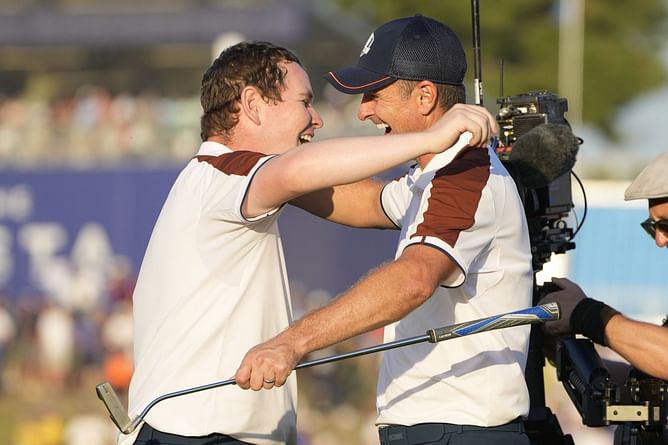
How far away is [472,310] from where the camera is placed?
3793 mm

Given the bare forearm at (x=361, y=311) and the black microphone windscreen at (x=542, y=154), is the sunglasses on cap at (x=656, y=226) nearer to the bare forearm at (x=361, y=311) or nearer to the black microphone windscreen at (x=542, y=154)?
the black microphone windscreen at (x=542, y=154)

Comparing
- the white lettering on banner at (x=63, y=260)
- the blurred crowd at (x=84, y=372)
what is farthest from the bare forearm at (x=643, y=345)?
the white lettering on banner at (x=63, y=260)

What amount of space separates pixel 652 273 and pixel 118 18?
16153mm

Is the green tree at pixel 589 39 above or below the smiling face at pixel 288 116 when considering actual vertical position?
above

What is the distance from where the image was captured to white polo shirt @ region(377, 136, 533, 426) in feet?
12.0

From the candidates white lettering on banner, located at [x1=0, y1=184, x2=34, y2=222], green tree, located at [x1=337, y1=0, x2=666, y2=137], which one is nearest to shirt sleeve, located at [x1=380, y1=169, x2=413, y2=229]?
white lettering on banner, located at [x1=0, y1=184, x2=34, y2=222]

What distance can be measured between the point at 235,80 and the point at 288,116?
0.19 metres

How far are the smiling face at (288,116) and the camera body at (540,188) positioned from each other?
66 centimetres

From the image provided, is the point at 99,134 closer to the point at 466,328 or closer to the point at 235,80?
the point at 235,80

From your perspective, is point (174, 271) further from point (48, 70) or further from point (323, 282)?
point (48, 70)

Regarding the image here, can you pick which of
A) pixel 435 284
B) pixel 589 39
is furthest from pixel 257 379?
pixel 589 39

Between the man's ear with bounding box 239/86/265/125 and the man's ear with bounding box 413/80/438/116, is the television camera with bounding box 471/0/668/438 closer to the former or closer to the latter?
the man's ear with bounding box 413/80/438/116

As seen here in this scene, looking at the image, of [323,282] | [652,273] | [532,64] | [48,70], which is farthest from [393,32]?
[532,64]

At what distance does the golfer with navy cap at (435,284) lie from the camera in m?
3.48
